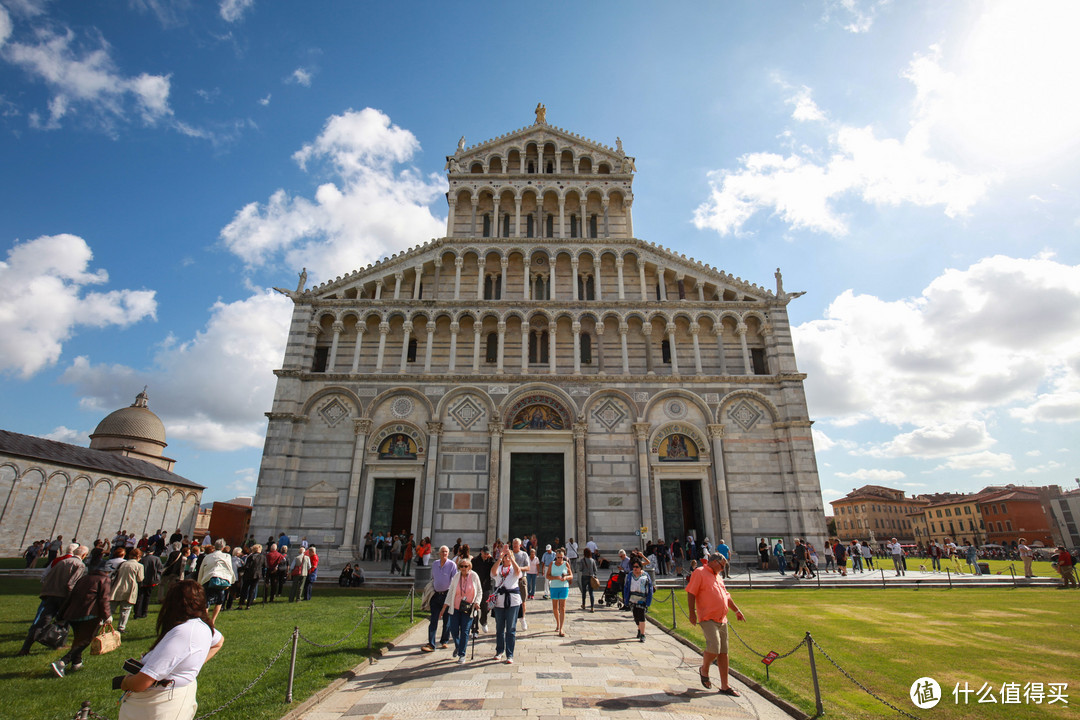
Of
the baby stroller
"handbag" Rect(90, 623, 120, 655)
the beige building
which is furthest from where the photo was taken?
the beige building

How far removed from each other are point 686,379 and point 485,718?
19.8 m

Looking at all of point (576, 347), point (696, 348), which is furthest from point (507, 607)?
point (696, 348)

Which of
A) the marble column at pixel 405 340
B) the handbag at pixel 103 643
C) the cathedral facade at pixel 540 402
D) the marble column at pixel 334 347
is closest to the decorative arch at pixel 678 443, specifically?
the cathedral facade at pixel 540 402

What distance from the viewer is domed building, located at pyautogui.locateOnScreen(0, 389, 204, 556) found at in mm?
29891

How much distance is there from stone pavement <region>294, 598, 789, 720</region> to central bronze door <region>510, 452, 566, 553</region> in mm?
12047

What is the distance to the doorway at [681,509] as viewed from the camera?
22.6 m

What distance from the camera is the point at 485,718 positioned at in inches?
237

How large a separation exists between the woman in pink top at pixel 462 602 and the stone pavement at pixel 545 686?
397 mm

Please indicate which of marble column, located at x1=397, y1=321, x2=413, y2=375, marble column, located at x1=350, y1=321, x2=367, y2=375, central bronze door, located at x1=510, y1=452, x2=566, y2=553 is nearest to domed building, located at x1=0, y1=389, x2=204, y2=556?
marble column, located at x1=350, y1=321, x2=367, y2=375

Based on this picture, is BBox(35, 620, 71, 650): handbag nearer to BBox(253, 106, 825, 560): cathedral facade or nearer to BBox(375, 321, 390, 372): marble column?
BBox(253, 106, 825, 560): cathedral facade

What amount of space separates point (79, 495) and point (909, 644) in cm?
4334

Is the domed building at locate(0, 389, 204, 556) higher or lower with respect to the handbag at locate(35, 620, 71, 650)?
higher

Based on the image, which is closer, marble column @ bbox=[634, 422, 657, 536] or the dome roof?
marble column @ bbox=[634, 422, 657, 536]

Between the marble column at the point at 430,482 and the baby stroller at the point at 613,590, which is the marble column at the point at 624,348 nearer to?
the marble column at the point at 430,482
